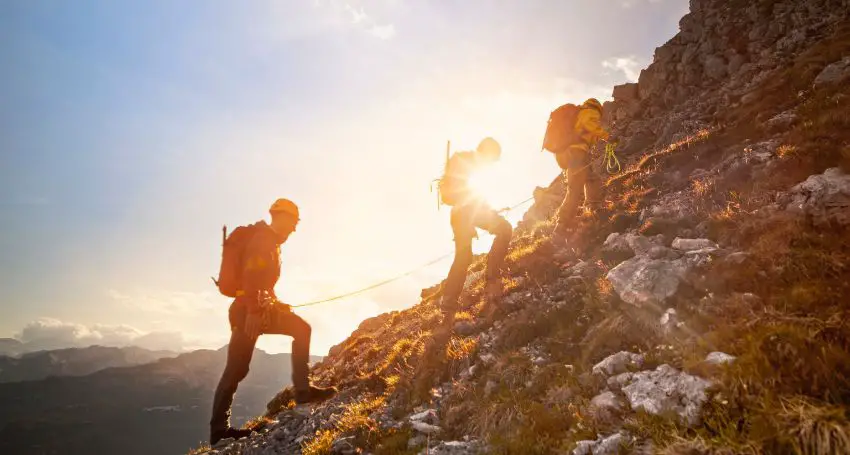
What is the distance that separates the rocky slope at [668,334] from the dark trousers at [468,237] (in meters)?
0.49

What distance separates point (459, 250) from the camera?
9.59 meters

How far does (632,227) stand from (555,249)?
68.8 inches

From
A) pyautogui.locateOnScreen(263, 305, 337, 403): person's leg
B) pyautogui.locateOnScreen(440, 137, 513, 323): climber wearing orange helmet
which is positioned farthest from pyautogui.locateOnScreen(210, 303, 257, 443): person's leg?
pyautogui.locateOnScreen(440, 137, 513, 323): climber wearing orange helmet

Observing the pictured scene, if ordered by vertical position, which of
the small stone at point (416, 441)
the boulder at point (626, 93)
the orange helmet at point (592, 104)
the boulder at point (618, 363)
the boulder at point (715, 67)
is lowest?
the small stone at point (416, 441)

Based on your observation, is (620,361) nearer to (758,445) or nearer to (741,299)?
(741,299)

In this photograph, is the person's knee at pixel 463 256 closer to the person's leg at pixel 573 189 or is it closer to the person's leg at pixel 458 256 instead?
the person's leg at pixel 458 256

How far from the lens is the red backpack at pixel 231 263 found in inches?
298

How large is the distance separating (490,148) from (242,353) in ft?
21.4

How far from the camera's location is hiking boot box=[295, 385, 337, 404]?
8117 millimetres

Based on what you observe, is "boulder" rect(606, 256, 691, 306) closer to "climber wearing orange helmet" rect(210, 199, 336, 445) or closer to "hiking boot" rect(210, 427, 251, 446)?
"climber wearing orange helmet" rect(210, 199, 336, 445)

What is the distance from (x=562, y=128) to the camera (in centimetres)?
1117

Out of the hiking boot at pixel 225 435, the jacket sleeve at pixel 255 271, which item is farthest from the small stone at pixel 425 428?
the hiking boot at pixel 225 435

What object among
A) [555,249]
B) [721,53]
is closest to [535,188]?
[721,53]

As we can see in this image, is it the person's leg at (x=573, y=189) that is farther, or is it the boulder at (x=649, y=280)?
the person's leg at (x=573, y=189)
